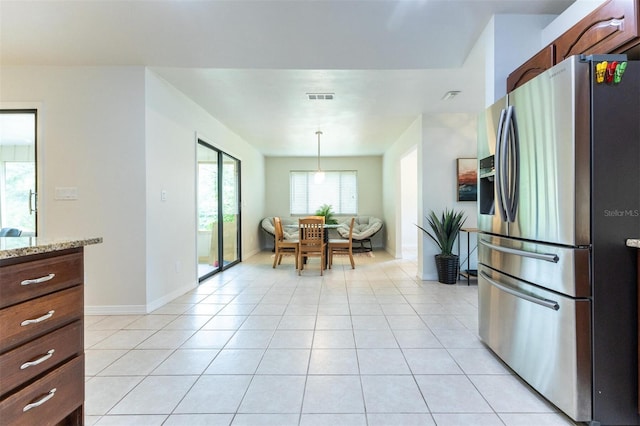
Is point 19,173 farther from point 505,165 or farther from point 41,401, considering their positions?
point 505,165

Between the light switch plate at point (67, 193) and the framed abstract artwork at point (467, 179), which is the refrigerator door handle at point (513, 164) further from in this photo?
the light switch plate at point (67, 193)

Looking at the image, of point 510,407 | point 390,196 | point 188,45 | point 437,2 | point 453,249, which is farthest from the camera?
point 390,196

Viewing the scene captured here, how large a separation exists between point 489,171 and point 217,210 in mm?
3996

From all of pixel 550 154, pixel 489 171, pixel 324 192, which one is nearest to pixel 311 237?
pixel 489 171

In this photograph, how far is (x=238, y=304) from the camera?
3.29 metres

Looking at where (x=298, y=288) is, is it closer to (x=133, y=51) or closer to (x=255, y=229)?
(x=133, y=51)

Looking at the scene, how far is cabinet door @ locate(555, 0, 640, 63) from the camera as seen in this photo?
1383 mm

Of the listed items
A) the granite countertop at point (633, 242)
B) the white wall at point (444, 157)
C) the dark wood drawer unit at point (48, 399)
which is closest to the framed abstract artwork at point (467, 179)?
the white wall at point (444, 157)

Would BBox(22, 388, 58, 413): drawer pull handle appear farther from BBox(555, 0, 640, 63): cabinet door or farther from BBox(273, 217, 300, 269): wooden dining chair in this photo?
BBox(273, 217, 300, 269): wooden dining chair

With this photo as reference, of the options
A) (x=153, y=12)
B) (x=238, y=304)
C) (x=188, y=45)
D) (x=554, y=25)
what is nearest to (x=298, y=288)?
(x=238, y=304)

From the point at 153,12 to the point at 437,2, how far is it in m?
1.95

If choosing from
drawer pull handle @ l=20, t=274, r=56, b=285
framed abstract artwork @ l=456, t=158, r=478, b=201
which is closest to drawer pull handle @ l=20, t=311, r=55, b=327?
drawer pull handle @ l=20, t=274, r=56, b=285

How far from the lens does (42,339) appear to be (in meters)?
1.17

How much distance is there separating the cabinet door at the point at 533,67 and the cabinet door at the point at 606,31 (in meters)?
0.08
